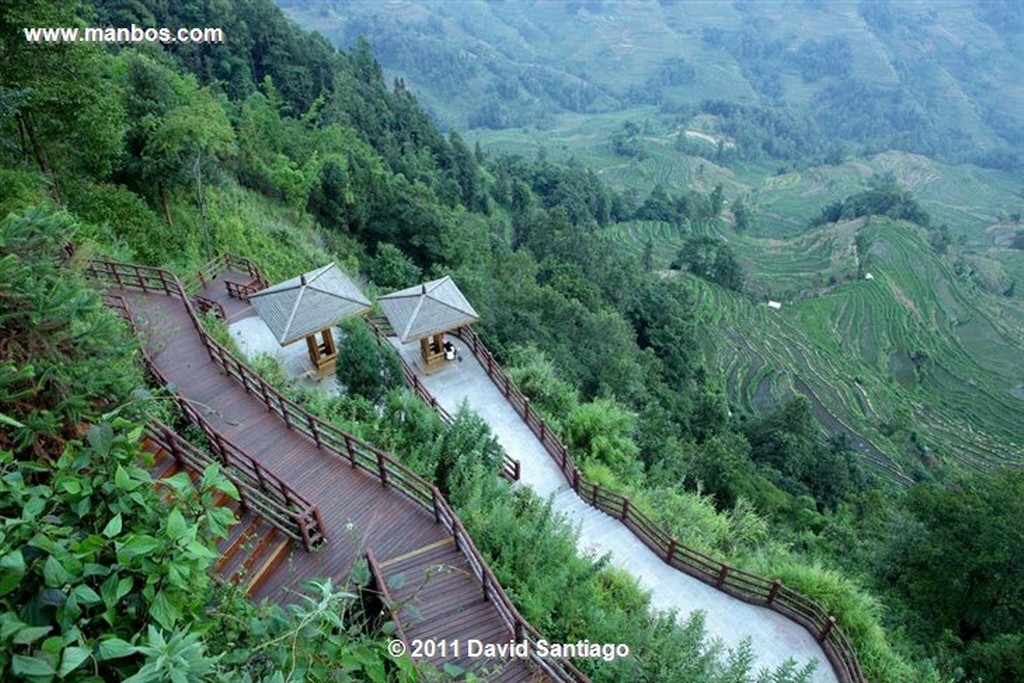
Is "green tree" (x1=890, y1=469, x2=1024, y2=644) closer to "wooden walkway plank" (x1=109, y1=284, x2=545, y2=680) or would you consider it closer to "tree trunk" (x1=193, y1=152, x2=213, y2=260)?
"wooden walkway plank" (x1=109, y1=284, x2=545, y2=680)

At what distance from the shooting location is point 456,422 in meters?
12.3

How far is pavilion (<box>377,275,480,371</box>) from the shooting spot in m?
16.2

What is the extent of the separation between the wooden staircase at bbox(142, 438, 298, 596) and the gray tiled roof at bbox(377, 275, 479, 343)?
283 inches

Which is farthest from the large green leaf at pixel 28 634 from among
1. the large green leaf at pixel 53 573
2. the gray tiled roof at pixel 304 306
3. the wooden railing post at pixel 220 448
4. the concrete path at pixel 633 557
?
the gray tiled roof at pixel 304 306

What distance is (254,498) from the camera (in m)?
9.42

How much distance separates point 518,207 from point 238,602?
6901 centimetres

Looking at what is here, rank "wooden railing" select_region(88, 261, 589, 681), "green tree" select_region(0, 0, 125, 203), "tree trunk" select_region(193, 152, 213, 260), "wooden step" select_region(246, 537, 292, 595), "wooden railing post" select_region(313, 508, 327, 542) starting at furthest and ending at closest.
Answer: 1. "tree trunk" select_region(193, 152, 213, 260)
2. "green tree" select_region(0, 0, 125, 203)
3. "wooden railing post" select_region(313, 508, 327, 542)
4. "wooden step" select_region(246, 537, 292, 595)
5. "wooden railing" select_region(88, 261, 589, 681)

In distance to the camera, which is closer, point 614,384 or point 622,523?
point 622,523

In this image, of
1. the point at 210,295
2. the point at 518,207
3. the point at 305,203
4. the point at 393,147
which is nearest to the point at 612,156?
the point at 518,207

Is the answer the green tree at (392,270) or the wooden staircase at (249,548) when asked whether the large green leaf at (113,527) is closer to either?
the wooden staircase at (249,548)

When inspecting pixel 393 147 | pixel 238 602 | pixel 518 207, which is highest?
pixel 238 602

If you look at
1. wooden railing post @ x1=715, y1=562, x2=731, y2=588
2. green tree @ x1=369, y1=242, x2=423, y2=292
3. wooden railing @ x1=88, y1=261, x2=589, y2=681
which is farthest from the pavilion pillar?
wooden railing post @ x1=715, y1=562, x2=731, y2=588

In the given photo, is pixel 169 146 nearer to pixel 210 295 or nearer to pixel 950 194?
pixel 210 295

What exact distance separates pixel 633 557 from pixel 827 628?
372 centimetres
